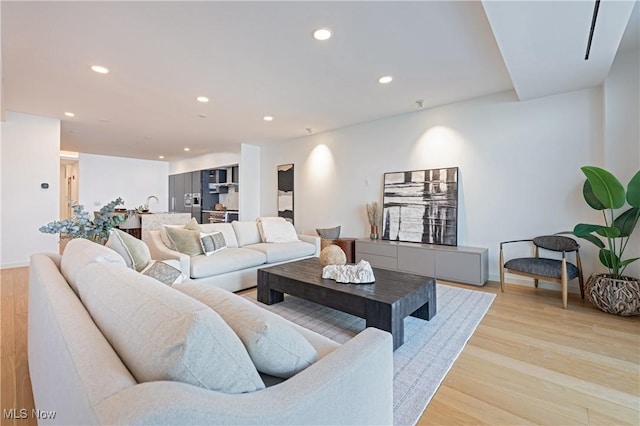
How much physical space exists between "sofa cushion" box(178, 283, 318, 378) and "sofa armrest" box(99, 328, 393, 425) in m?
0.09

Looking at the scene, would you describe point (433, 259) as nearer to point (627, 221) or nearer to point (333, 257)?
point (333, 257)

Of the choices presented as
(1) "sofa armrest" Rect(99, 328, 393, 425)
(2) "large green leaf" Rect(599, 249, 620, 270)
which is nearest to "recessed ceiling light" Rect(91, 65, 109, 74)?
(1) "sofa armrest" Rect(99, 328, 393, 425)

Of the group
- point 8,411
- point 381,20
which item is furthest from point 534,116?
point 8,411

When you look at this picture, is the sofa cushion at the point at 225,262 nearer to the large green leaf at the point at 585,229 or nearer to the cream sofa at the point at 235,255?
the cream sofa at the point at 235,255

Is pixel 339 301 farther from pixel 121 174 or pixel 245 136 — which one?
pixel 121 174

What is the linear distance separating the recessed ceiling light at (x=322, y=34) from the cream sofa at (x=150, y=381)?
235 centimetres

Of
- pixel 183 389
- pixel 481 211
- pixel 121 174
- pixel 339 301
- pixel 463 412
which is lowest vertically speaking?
pixel 463 412

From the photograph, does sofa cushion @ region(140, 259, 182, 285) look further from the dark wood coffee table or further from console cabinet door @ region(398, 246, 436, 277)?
console cabinet door @ region(398, 246, 436, 277)

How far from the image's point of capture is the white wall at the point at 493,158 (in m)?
3.45

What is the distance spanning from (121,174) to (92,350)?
10.5m

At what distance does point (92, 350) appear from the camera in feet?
2.36

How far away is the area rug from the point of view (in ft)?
5.49

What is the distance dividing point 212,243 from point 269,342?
2.96m

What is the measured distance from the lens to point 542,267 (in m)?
3.10
